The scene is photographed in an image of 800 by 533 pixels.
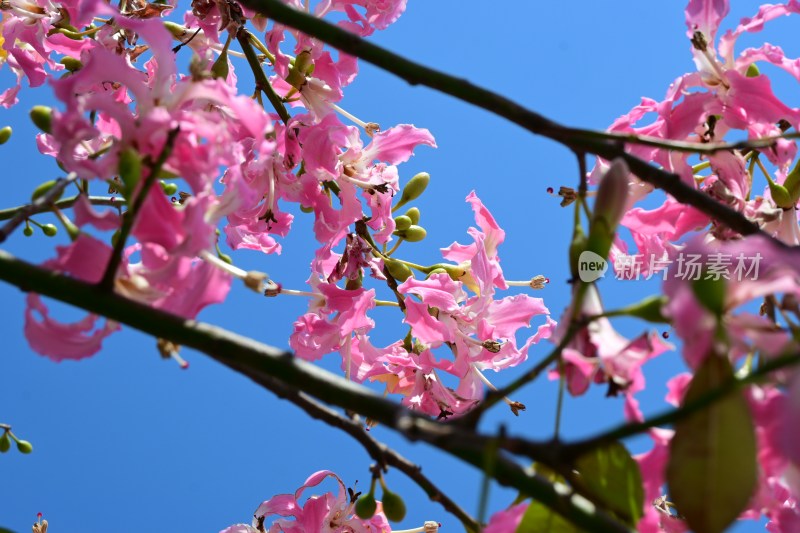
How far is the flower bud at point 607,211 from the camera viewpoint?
2.22 feet

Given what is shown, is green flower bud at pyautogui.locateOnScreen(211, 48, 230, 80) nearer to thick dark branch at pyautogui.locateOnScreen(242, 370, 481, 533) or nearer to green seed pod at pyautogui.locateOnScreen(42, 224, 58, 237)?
green seed pod at pyautogui.locateOnScreen(42, 224, 58, 237)

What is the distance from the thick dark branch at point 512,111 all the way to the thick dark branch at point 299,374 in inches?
14.2

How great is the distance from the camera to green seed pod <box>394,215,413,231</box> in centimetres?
177

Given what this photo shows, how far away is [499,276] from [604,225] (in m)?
1.03

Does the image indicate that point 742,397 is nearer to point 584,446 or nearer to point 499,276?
point 584,446

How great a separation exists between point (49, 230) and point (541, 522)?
156cm

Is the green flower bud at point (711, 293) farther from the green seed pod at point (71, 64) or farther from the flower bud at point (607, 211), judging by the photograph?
the green seed pod at point (71, 64)

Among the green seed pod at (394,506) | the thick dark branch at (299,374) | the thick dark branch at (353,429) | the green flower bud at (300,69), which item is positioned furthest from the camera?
the green flower bud at (300,69)

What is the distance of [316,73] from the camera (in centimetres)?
166

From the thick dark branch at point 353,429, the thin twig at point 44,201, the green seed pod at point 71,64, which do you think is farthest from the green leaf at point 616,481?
the green seed pod at point 71,64

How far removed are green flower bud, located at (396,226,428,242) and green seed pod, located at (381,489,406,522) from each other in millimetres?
799

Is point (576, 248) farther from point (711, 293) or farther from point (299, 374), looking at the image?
point (299, 374)

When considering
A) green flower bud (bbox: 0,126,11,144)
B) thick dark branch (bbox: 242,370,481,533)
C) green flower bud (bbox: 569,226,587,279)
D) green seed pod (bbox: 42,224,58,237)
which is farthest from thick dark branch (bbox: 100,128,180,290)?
green seed pod (bbox: 42,224,58,237)

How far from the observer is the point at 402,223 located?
177cm
